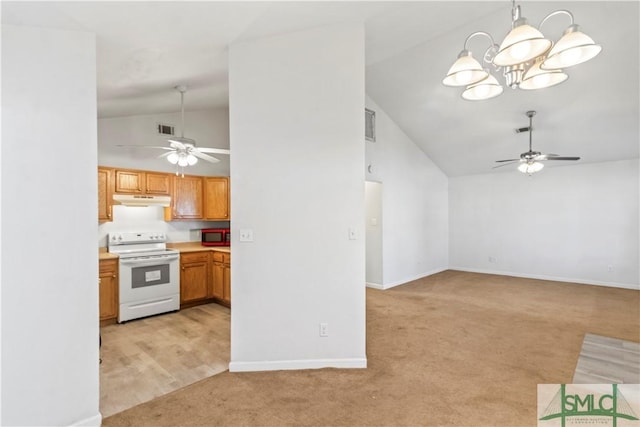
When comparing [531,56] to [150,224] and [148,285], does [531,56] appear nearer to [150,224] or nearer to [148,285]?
[148,285]

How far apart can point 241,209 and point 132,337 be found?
2.17 meters

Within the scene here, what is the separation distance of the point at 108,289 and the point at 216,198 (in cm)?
203

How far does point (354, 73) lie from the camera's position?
295 cm

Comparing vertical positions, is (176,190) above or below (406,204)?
above

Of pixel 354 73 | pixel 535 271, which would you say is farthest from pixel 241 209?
pixel 535 271

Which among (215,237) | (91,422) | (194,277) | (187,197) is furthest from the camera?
(215,237)

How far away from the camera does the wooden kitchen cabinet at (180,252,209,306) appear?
15.1 feet

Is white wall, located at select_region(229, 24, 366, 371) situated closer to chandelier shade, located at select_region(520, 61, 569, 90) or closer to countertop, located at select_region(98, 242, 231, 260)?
chandelier shade, located at select_region(520, 61, 569, 90)

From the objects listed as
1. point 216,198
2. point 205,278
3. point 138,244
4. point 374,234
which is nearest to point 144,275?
point 138,244

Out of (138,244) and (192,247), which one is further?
(192,247)

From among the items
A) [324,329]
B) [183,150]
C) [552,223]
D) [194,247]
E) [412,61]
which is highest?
[412,61]

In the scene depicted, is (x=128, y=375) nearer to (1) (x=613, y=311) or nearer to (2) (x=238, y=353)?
(2) (x=238, y=353)

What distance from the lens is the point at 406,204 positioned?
21.7 ft

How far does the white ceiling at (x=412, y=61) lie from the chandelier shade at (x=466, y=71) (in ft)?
3.56
